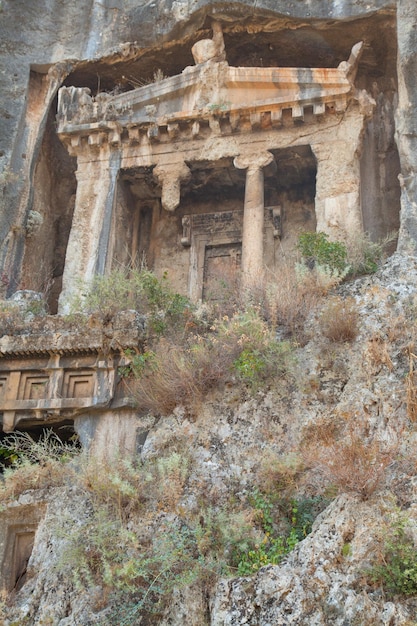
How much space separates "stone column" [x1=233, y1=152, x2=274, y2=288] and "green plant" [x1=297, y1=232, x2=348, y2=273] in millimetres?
984

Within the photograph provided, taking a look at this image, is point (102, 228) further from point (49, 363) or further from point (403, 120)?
point (403, 120)

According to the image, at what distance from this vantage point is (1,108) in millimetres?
13430

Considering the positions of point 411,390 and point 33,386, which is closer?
point 411,390

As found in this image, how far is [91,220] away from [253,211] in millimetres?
2737

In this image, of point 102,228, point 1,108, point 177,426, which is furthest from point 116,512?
point 1,108

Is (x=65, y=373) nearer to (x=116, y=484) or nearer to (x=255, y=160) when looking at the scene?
(x=116, y=484)

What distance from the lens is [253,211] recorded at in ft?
39.5

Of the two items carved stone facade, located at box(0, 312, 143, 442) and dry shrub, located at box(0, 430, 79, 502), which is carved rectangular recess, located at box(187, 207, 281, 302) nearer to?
carved stone facade, located at box(0, 312, 143, 442)

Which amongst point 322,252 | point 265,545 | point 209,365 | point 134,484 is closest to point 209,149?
point 322,252

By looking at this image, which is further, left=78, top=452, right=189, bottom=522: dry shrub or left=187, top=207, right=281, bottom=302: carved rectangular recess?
left=187, top=207, right=281, bottom=302: carved rectangular recess

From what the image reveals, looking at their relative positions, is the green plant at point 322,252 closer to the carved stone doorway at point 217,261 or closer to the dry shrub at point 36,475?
the carved stone doorway at point 217,261

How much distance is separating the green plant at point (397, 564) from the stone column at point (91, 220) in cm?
707

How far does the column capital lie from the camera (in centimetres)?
1230

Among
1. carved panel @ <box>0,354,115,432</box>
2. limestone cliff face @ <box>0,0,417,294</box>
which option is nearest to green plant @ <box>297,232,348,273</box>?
carved panel @ <box>0,354,115,432</box>
